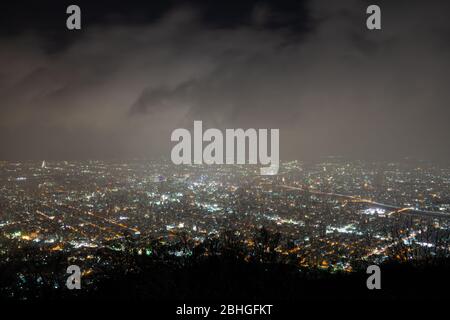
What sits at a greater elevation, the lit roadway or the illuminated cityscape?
the illuminated cityscape

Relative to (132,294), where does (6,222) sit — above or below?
below

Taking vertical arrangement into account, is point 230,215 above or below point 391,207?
above

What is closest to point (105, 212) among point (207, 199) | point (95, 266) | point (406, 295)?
point (207, 199)

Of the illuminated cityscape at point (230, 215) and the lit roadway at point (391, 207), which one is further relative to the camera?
the lit roadway at point (391, 207)

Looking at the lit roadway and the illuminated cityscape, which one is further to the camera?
the lit roadway

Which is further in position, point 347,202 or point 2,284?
point 347,202

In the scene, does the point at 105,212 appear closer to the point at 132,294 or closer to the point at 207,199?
the point at 207,199

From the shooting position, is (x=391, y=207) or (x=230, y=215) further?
(x=391, y=207)

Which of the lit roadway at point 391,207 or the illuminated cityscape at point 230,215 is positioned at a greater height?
the illuminated cityscape at point 230,215

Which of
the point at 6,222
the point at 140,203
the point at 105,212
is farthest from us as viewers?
the point at 140,203
